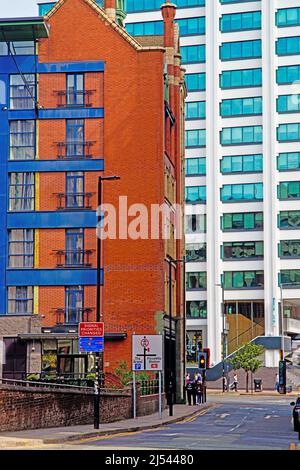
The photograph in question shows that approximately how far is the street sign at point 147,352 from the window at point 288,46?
67.8m

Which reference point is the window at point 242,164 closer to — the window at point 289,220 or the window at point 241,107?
the window at point 241,107

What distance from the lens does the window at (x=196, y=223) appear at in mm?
105250

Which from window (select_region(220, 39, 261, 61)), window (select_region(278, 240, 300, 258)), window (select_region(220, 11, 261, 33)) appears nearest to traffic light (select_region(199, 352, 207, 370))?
window (select_region(278, 240, 300, 258))

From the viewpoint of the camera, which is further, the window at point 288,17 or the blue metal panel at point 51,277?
the window at point 288,17

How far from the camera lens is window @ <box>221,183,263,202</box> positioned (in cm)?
10425

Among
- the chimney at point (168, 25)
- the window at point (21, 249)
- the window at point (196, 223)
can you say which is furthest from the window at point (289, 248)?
the window at point (21, 249)

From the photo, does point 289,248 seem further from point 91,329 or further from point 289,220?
point 91,329

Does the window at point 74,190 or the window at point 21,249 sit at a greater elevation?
the window at point 74,190

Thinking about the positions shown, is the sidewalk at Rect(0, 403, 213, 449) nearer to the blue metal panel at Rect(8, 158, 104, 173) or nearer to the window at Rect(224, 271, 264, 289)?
the blue metal panel at Rect(8, 158, 104, 173)

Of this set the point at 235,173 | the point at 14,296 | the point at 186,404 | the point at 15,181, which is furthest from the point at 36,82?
the point at 235,173

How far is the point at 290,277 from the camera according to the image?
101 m

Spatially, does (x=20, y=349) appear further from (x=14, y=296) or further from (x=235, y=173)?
(x=235, y=173)

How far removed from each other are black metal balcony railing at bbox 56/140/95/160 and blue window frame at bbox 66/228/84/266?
438 centimetres

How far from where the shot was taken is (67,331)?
5394cm
